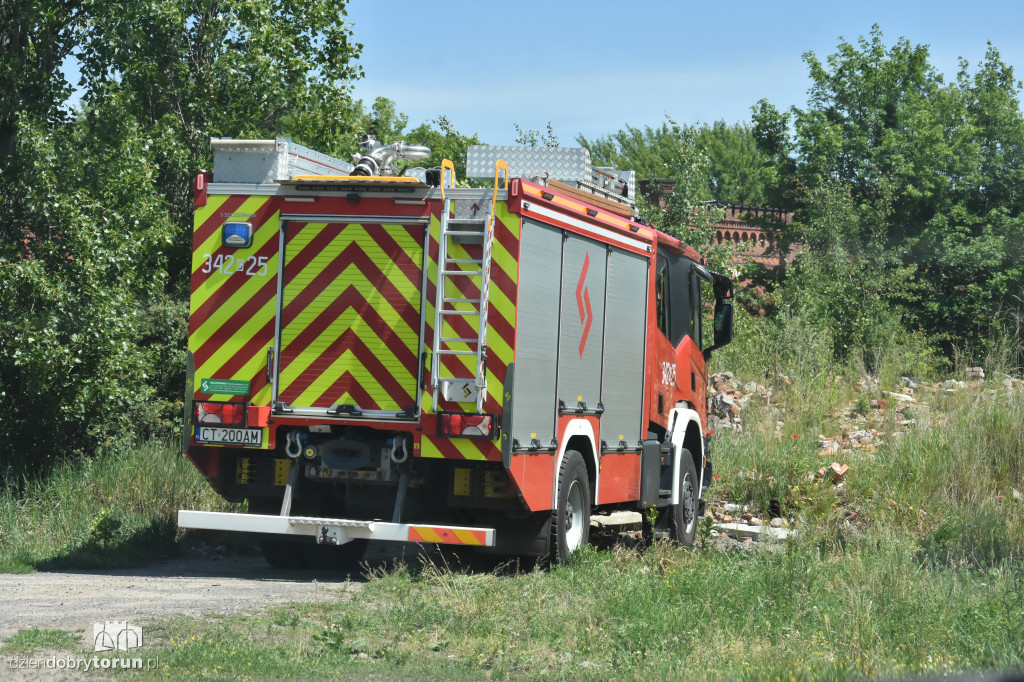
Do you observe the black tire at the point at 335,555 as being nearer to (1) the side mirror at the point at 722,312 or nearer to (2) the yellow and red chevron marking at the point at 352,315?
(2) the yellow and red chevron marking at the point at 352,315

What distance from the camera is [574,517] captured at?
34.6 feet

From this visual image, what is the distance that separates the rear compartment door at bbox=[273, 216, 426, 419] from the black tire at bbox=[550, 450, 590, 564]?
161cm

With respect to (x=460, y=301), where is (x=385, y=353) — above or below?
below

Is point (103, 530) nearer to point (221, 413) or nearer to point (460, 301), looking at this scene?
point (221, 413)

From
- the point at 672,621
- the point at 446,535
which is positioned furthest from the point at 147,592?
the point at 672,621

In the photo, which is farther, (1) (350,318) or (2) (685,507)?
(2) (685,507)

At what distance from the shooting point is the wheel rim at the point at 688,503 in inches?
513

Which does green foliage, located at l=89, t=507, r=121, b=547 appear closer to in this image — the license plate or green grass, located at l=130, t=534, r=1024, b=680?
the license plate

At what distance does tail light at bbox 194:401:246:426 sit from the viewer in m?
9.52

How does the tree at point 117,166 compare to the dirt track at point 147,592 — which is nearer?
the dirt track at point 147,592

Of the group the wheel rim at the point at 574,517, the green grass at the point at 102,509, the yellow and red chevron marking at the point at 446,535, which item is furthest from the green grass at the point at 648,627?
the green grass at the point at 102,509

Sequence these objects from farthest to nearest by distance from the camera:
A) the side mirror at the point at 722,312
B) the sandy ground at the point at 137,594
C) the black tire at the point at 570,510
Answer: the side mirror at the point at 722,312
the black tire at the point at 570,510
the sandy ground at the point at 137,594

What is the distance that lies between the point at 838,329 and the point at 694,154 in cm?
560

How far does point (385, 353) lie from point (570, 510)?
7.74ft
